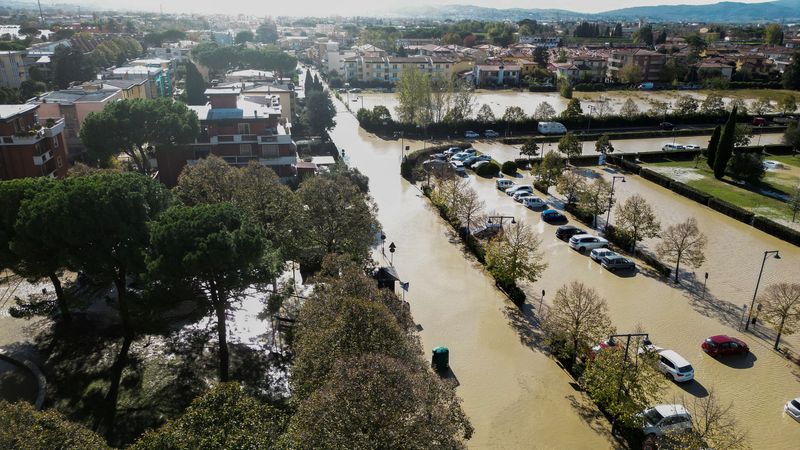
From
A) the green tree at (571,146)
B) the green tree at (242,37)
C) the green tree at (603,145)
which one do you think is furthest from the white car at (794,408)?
the green tree at (242,37)

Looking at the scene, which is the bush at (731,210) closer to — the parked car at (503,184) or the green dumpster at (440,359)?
the parked car at (503,184)

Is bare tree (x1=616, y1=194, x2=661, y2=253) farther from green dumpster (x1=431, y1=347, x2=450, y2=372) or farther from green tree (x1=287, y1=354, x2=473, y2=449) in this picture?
green tree (x1=287, y1=354, x2=473, y2=449)

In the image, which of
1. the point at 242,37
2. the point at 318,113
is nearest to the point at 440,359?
the point at 318,113

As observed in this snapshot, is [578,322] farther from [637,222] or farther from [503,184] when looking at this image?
[503,184]

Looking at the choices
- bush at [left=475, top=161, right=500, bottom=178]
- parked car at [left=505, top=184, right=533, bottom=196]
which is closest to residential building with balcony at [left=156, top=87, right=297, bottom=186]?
bush at [left=475, top=161, right=500, bottom=178]

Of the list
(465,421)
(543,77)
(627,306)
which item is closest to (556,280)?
(627,306)

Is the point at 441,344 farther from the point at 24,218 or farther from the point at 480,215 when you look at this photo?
the point at 24,218
